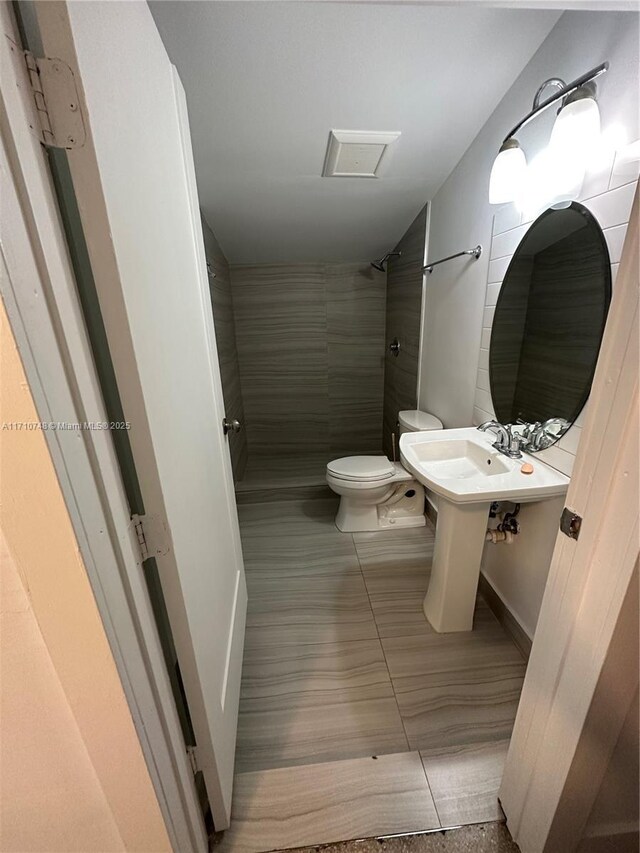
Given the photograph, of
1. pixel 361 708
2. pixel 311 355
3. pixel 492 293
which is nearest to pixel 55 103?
pixel 492 293

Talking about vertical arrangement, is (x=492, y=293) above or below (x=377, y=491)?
above

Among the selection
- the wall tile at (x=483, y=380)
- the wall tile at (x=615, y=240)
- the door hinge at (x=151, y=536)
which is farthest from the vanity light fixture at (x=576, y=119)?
the door hinge at (x=151, y=536)

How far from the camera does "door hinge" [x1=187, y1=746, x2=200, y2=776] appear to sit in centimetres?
81

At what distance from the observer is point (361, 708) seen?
3.99 ft

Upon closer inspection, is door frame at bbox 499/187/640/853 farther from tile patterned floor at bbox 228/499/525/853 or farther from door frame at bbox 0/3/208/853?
door frame at bbox 0/3/208/853

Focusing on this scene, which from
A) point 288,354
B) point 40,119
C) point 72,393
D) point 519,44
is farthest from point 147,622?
point 288,354

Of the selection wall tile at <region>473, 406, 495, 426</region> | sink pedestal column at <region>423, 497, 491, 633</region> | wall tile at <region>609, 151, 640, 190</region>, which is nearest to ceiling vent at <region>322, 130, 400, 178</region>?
wall tile at <region>609, 151, 640, 190</region>

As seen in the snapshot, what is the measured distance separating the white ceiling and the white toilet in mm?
1409

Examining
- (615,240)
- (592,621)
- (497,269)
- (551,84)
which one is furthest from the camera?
(497,269)

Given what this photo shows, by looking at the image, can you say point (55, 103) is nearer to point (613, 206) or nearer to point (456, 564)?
point (613, 206)

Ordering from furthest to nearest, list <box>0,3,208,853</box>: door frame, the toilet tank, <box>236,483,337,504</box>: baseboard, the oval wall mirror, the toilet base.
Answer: <box>236,483,337,504</box>: baseboard < the toilet base < the toilet tank < the oval wall mirror < <box>0,3,208,853</box>: door frame

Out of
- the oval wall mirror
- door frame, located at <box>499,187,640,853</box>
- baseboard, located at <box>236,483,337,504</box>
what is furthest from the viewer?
baseboard, located at <box>236,483,337,504</box>

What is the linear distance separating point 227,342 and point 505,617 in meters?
2.52

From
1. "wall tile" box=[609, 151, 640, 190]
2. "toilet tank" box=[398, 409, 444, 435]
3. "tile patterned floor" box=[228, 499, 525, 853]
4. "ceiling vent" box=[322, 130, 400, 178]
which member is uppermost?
"ceiling vent" box=[322, 130, 400, 178]
